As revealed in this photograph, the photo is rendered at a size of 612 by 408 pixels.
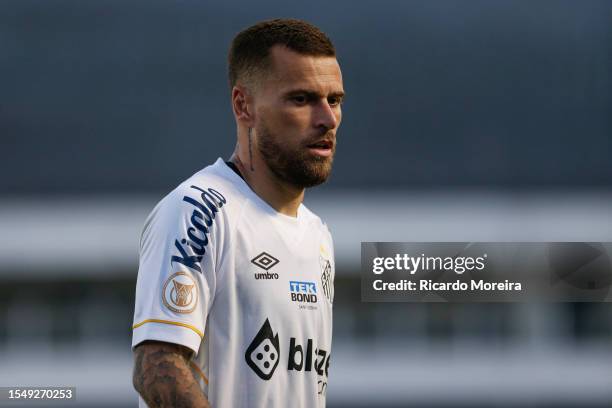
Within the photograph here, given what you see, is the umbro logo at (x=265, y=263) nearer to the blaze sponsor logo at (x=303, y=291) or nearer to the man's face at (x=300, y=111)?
the blaze sponsor logo at (x=303, y=291)

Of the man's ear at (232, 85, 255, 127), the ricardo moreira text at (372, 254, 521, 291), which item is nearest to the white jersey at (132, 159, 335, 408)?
the man's ear at (232, 85, 255, 127)

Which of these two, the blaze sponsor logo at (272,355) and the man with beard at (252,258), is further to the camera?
the blaze sponsor logo at (272,355)

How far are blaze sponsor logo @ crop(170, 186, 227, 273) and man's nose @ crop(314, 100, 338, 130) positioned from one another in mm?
317

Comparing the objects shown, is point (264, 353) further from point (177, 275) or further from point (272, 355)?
point (177, 275)

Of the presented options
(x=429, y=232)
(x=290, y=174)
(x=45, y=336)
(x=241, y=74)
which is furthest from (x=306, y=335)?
(x=45, y=336)

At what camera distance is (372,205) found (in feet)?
62.5

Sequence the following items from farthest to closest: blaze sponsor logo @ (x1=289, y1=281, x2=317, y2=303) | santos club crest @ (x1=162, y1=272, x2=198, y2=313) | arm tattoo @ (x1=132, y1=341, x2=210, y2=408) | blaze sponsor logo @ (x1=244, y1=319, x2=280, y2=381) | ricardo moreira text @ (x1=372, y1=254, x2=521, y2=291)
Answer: ricardo moreira text @ (x1=372, y1=254, x2=521, y2=291) < blaze sponsor logo @ (x1=289, y1=281, x2=317, y2=303) < blaze sponsor logo @ (x1=244, y1=319, x2=280, y2=381) < santos club crest @ (x1=162, y1=272, x2=198, y2=313) < arm tattoo @ (x1=132, y1=341, x2=210, y2=408)

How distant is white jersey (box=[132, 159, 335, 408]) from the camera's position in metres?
1.98

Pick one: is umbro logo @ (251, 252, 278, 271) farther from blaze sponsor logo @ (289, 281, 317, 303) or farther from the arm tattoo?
the arm tattoo

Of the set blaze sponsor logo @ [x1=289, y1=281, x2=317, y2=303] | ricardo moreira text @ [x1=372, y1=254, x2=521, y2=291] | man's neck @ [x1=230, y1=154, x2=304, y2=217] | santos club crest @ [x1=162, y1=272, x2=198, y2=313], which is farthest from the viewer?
ricardo moreira text @ [x1=372, y1=254, x2=521, y2=291]

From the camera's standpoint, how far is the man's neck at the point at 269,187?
7.54ft

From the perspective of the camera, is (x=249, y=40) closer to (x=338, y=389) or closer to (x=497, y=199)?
(x=497, y=199)

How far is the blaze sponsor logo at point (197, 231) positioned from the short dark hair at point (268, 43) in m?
0.35

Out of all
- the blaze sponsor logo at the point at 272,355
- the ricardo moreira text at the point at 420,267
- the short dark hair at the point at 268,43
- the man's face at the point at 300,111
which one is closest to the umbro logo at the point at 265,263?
the blaze sponsor logo at the point at 272,355
